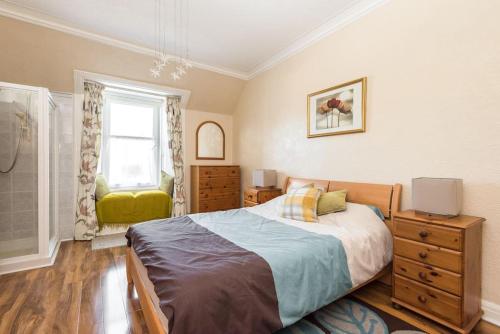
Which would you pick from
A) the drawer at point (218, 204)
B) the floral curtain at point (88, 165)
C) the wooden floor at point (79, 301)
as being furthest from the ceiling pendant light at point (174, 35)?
the drawer at point (218, 204)

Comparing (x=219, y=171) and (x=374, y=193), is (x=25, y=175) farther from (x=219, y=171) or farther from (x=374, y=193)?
(x=374, y=193)

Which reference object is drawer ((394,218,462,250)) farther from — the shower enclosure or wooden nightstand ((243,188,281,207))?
the shower enclosure

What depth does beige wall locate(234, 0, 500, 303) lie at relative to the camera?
1.71m

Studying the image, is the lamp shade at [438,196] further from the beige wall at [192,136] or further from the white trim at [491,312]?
the beige wall at [192,136]

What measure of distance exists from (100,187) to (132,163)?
0.72 m

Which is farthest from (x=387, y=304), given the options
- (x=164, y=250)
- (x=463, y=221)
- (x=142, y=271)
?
(x=142, y=271)

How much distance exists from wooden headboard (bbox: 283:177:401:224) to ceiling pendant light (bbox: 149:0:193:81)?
6.81 ft

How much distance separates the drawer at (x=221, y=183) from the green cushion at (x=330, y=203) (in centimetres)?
232

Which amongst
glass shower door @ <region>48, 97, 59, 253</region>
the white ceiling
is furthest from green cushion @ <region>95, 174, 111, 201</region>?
the white ceiling

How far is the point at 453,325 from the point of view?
1514 millimetres

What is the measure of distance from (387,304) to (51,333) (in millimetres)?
2417

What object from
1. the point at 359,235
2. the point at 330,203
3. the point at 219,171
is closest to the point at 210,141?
the point at 219,171

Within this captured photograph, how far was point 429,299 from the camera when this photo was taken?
1.62 metres

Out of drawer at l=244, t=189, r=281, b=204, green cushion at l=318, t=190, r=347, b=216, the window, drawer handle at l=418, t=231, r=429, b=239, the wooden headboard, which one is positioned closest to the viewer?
drawer handle at l=418, t=231, r=429, b=239
